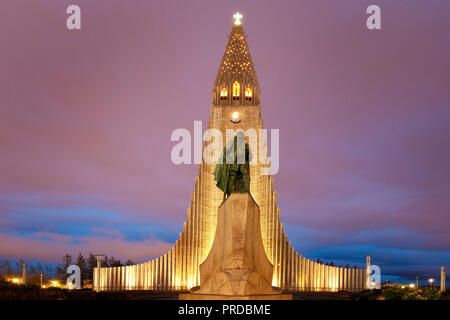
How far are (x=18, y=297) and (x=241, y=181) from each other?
832cm

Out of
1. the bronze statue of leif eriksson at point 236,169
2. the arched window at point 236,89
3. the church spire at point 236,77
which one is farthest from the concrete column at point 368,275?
the bronze statue of leif eriksson at point 236,169

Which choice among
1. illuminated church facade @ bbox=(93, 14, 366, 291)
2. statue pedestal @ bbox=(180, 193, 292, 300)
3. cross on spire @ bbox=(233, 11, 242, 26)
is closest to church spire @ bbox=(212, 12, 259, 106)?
illuminated church facade @ bbox=(93, 14, 366, 291)

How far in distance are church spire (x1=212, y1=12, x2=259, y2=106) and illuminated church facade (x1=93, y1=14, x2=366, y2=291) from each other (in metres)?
0.66

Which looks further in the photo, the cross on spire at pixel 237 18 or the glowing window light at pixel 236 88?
the cross on spire at pixel 237 18

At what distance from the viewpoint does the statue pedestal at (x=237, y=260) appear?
13125 mm

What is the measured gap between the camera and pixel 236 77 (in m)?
37.2

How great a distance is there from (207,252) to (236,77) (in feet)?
44.8

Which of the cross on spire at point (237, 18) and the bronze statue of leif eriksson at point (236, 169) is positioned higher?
the cross on spire at point (237, 18)

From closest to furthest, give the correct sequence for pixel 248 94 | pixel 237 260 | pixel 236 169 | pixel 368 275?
pixel 237 260, pixel 236 169, pixel 368 275, pixel 248 94

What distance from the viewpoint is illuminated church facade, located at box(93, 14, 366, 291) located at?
32.6 meters

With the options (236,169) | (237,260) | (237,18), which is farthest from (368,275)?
(237,18)

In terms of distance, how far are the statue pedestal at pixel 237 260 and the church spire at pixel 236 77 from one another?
23.2 m

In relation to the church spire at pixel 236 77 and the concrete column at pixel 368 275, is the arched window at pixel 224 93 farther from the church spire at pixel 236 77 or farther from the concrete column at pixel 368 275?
the concrete column at pixel 368 275

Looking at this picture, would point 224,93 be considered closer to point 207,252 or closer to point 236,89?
point 236,89
